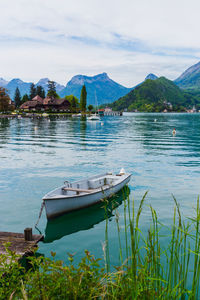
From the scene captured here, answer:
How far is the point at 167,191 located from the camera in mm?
19406

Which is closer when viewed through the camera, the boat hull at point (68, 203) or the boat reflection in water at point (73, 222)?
the boat reflection in water at point (73, 222)

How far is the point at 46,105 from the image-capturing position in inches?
7382

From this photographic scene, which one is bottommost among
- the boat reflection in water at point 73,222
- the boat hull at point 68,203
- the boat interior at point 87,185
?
the boat reflection in water at point 73,222

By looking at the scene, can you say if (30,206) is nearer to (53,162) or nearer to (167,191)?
(167,191)

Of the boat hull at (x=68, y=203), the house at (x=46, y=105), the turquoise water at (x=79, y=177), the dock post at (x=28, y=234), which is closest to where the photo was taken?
the dock post at (x=28, y=234)

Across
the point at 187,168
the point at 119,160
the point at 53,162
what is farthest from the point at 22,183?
the point at 187,168

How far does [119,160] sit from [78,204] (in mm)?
16663

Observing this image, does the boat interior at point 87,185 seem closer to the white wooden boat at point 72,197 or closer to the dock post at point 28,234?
the white wooden boat at point 72,197

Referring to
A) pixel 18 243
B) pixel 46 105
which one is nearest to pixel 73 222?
pixel 18 243

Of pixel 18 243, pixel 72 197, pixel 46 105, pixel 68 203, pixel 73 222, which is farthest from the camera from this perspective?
pixel 46 105

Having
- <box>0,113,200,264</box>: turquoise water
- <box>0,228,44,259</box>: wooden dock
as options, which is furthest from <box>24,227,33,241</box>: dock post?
<box>0,113,200,264</box>: turquoise water

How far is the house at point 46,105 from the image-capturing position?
183 metres

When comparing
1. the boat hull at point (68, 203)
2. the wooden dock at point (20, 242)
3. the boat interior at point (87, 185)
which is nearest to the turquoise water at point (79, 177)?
the boat hull at point (68, 203)

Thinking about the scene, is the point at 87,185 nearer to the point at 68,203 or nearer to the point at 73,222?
the point at 68,203
